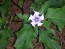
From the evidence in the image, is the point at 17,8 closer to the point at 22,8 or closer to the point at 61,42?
the point at 22,8

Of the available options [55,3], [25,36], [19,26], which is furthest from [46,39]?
[19,26]

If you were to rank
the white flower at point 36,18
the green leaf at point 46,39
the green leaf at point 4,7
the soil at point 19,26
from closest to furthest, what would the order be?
the white flower at point 36,18 → the green leaf at point 46,39 → the green leaf at point 4,7 → the soil at point 19,26

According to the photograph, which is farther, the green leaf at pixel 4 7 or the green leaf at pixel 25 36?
the green leaf at pixel 4 7

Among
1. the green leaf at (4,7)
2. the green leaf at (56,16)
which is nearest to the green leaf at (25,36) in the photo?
the green leaf at (56,16)

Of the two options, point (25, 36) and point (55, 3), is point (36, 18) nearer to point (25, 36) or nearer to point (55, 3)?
point (25, 36)

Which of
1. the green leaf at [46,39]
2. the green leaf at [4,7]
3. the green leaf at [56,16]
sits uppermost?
the green leaf at [4,7]

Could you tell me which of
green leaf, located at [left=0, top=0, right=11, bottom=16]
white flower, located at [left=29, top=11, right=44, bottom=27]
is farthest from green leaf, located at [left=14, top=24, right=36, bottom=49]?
green leaf, located at [left=0, top=0, right=11, bottom=16]

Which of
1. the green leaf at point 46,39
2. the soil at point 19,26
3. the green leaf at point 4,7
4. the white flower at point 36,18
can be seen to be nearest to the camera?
the white flower at point 36,18

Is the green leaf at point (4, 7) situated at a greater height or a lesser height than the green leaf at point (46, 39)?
greater

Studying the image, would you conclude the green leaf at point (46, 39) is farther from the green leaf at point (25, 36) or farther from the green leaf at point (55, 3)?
the green leaf at point (55, 3)
